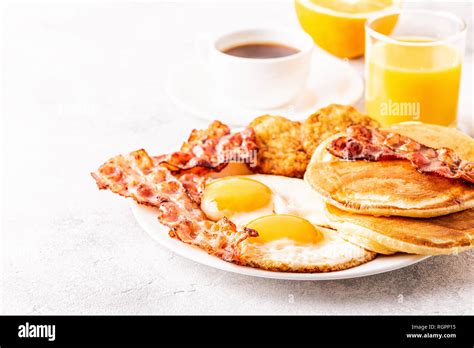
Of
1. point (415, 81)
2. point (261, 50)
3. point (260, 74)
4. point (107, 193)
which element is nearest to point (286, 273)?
point (107, 193)

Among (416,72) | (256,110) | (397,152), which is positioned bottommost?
(256,110)

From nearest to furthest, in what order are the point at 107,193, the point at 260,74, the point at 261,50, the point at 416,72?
the point at 107,193 < the point at 416,72 < the point at 260,74 < the point at 261,50

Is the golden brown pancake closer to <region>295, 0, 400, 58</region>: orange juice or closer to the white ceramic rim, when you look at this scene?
the white ceramic rim

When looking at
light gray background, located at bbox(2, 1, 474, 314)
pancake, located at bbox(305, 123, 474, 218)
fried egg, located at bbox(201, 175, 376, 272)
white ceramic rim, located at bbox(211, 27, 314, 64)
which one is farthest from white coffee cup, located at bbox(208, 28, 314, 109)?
pancake, located at bbox(305, 123, 474, 218)

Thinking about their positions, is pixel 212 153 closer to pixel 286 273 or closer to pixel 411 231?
pixel 286 273

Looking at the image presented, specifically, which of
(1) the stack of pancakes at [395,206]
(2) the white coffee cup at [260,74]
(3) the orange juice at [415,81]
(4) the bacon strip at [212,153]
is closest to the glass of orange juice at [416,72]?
(3) the orange juice at [415,81]
